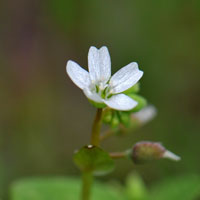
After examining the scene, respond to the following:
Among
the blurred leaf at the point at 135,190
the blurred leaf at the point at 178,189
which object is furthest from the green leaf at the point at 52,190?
the blurred leaf at the point at 178,189

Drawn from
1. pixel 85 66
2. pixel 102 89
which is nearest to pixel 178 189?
pixel 102 89

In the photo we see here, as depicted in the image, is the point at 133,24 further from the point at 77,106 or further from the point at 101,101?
the point at 101,101

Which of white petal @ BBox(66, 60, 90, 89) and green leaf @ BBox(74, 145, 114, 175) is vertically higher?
white petal @ BBox(66, 60, 90, 89)

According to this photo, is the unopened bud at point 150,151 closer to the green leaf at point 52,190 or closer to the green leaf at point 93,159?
the green leaf at point 93,159

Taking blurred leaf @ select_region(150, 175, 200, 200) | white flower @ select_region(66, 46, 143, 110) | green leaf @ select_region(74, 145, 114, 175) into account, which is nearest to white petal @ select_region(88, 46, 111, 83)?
white flower @ select_region(66, 46, 143, 110)

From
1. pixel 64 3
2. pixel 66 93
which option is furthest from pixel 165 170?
pixel 64 3

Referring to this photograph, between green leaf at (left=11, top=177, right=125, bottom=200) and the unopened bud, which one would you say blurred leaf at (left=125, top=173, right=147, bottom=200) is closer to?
green leaf at (left=11, top=177, right=125, bottom=200)
